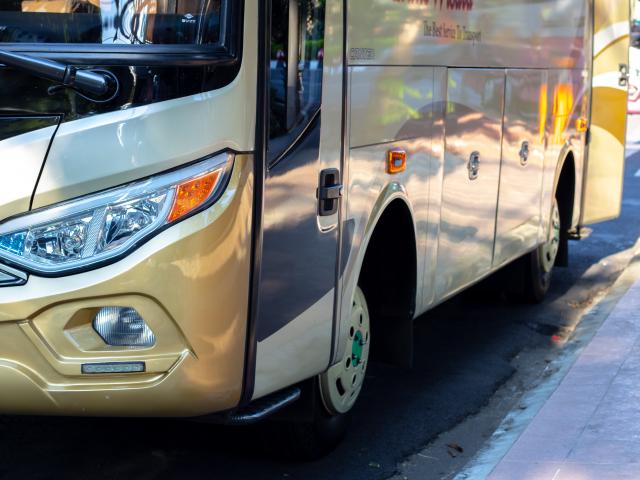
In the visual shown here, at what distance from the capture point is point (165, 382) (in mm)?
3922

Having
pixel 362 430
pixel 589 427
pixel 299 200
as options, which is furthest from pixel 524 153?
pixel 299 200

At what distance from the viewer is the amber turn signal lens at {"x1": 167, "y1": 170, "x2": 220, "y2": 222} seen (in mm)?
3811

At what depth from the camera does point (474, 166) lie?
652cm

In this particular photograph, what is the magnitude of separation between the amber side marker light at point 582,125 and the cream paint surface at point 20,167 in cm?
623

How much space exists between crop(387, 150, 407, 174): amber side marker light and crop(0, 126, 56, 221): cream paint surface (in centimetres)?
186

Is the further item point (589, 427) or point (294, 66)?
point (589, 427)

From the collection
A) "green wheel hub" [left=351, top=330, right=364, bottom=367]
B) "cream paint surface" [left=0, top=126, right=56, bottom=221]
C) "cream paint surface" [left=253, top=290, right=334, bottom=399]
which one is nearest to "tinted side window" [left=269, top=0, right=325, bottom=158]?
"cream paint surface" [left=253, top=290, right=334, bottom=399]

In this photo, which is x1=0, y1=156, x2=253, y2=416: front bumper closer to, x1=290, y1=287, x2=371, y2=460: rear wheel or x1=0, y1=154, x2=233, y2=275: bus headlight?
x1=0, y1=154, x2=233, y2=275: bus headlight

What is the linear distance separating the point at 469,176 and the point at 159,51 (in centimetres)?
291

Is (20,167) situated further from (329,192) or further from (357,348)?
(357,348)

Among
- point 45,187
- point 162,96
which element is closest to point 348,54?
point 162,96

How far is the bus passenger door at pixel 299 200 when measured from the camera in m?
4.19

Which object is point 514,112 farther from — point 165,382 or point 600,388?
point 165,382

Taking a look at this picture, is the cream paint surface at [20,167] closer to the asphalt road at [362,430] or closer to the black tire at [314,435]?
the asphalt road at [362,430]
